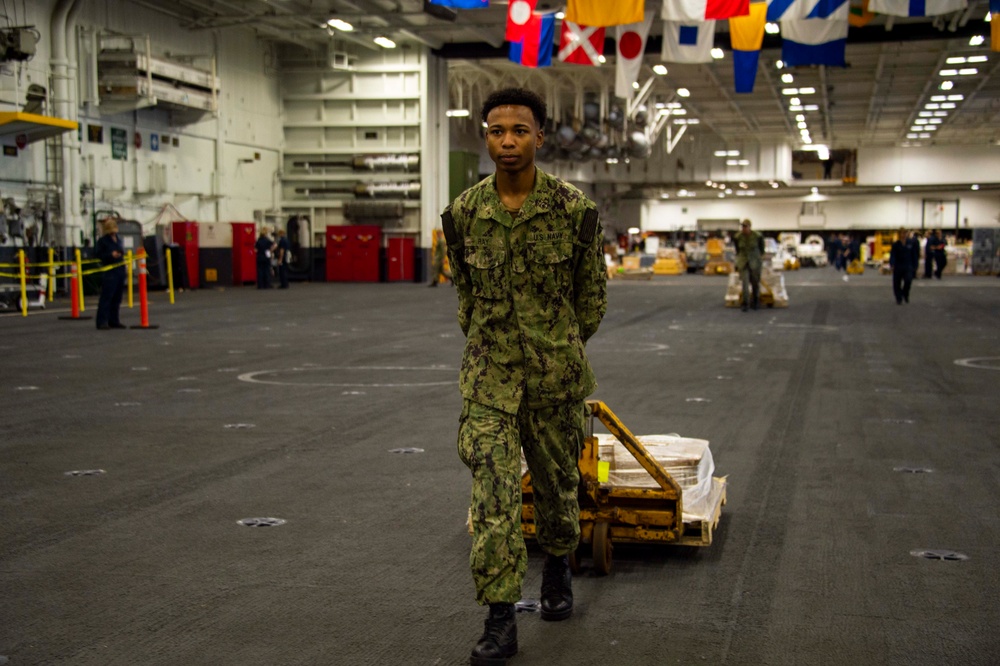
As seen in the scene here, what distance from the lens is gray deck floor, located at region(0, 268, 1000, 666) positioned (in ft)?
13.7

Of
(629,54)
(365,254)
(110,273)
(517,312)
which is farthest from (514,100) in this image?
(365,254)

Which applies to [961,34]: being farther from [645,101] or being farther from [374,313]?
[374,313]

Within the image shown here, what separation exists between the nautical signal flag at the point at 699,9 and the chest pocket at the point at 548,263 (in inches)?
699

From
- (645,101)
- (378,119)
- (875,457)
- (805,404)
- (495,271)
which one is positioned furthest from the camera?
(645,101)

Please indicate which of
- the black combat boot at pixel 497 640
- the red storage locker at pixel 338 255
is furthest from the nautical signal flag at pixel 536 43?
the black combat boot at pixel 497 640

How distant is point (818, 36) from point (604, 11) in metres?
4.40

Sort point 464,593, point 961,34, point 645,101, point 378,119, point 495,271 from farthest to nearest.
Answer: point 645,101, point 378,119, point 961,34, point 464,593, point 495,271

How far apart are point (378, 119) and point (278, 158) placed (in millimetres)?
3988

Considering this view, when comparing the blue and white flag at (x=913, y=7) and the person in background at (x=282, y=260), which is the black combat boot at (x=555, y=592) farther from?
the person in background at (x=282, y=260)

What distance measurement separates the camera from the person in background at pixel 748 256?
76.8ft

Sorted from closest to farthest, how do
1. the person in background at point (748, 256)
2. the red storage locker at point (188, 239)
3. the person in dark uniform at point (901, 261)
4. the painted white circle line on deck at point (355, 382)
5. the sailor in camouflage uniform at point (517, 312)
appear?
1. the sailor in camouflage uniform at point (517, 312)
2. the painted white circle line on deck at point (355, 382)
3. the person in background at point (748, 256)
4. the person in dark uniform at point (901, 261)
5. the red storage locker at point (188, 239)

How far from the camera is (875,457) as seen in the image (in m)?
7.72

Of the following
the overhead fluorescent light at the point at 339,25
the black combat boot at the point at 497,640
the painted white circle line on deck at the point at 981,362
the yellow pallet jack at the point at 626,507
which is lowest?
the painted white circle line on deck at the point at 981,362

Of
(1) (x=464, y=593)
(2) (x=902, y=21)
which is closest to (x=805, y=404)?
(1) (x=464, y=593)
